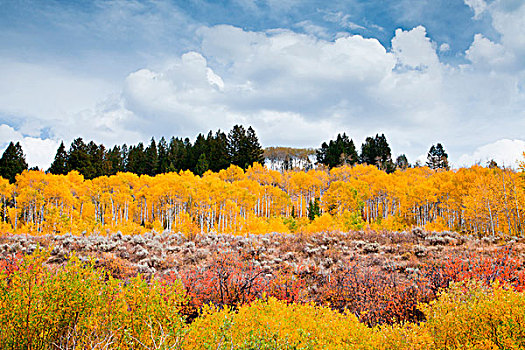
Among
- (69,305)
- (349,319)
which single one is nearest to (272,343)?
(349,319)

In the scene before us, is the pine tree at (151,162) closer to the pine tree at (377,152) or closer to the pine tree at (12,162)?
the pine tree at (12,162)

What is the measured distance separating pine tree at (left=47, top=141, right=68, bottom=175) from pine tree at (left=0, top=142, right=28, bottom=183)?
205 inches

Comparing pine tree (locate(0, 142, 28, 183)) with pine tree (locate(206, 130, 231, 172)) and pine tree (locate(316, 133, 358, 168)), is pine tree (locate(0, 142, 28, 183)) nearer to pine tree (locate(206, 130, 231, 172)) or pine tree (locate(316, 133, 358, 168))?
pine tree (locate(206, 130, 231, 172))

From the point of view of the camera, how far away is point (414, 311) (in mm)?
7203

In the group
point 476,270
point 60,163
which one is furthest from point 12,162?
point 476,270

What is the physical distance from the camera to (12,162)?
56500mm

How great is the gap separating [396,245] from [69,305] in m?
13.4

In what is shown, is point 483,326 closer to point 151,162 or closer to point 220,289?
point 220,289

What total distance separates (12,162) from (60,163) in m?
8.53

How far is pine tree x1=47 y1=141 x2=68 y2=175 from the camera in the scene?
208 feet

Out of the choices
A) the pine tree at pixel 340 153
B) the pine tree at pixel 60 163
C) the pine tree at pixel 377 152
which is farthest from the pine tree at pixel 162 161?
the pine tree at pixel 377 152

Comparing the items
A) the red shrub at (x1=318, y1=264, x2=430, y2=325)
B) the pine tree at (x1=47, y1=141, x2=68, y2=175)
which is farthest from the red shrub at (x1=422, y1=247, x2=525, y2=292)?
the pine tree at (x1=47, y1=141, x2=68, y2=175)

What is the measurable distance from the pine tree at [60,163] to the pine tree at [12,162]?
5215 mm

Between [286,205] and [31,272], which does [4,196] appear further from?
[31,272]
